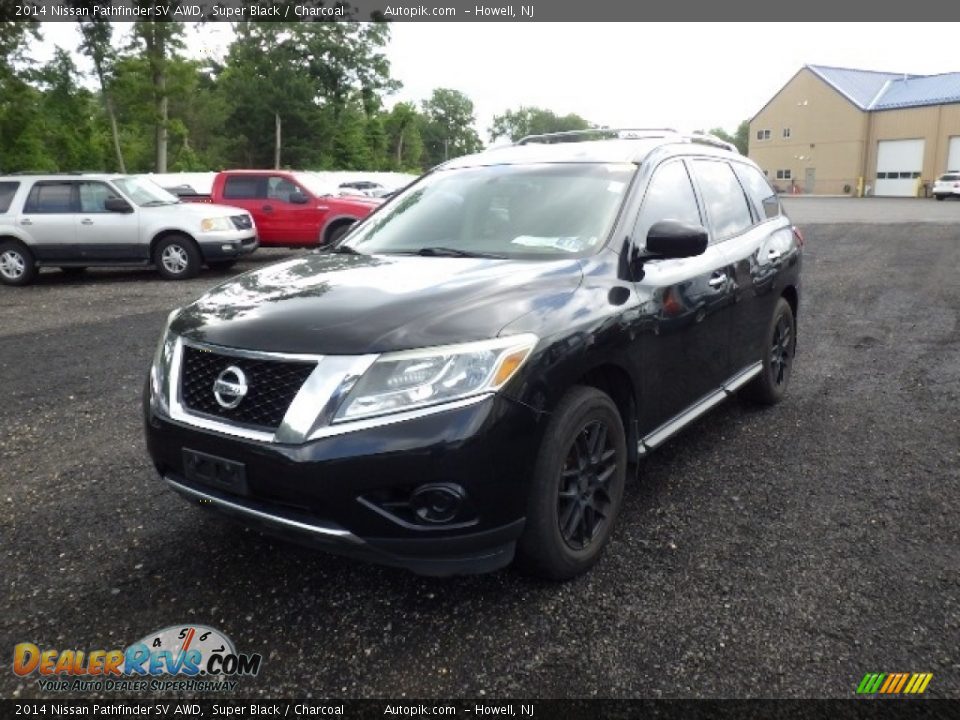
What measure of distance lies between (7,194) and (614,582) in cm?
1295

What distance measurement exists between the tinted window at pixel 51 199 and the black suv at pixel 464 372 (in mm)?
10273

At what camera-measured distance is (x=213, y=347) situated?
270 cm

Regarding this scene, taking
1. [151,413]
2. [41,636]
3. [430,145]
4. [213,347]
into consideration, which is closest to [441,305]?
[213,347]

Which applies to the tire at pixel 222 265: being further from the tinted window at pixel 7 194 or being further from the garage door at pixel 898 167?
the garage door at pixel 898 167

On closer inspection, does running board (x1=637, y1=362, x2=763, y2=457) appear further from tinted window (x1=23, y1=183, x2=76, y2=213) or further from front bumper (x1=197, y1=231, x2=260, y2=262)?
tinted window (x1=23, y1=183, x2=76, y2=213)

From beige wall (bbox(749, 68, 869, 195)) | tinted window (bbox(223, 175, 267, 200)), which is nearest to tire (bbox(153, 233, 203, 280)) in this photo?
tinted window (bbox(223, 175, 267, 200))

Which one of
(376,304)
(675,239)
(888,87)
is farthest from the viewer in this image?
(888,87)

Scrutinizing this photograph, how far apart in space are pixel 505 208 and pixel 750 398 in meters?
2.44

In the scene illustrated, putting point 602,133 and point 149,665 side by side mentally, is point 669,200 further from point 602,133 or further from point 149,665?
point 149,665

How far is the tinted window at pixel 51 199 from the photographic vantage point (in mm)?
12070

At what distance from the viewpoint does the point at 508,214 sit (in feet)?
12.3

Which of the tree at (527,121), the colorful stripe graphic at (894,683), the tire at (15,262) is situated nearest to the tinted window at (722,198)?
the colorful stripe graphic at (894,683)

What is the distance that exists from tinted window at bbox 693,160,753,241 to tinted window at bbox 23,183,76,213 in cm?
1100

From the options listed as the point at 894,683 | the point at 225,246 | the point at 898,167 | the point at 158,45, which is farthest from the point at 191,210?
the point at 898,167
